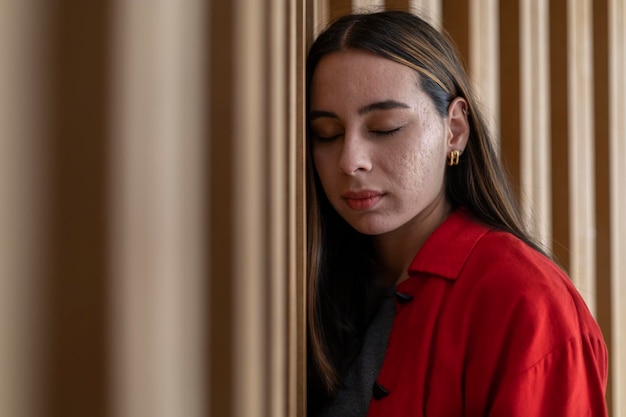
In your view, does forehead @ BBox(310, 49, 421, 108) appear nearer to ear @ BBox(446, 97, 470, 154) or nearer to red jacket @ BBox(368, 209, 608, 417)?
ear @ BBox(446, 97, 470, 154)

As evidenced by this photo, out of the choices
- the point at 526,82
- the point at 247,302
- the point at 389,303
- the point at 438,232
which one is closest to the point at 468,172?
the point at 438,232

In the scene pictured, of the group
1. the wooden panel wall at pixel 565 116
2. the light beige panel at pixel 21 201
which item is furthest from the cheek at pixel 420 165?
the light beige panel at pixel 21 201

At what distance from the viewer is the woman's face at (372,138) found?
778mm

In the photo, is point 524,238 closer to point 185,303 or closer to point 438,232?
point 438,232

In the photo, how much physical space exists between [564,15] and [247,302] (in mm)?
1121

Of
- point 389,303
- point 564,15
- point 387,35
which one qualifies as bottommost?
point 389,303

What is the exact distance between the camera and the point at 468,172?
92 cm

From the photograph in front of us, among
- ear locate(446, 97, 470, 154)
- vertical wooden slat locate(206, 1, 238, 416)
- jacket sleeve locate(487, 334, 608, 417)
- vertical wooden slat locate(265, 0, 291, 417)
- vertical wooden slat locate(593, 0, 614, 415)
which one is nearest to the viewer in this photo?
vertical wooden slat locate(206, 1, 238, 416)

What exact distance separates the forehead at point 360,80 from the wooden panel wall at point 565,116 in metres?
0.32

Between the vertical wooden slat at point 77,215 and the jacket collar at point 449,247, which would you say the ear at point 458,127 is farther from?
the vertical wooden slat at point 77,215

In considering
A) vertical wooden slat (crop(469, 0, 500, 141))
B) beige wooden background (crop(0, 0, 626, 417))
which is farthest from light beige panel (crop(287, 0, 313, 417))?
vertical wooden slat (crop(469, 0, 500, 141))

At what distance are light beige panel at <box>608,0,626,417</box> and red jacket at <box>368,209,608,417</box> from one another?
73cm

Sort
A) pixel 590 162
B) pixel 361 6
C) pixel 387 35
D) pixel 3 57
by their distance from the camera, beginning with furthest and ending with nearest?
pixel 590 162 → pixel 361 6 → pixel 387 35 → pixel 3 57

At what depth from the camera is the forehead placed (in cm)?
78
